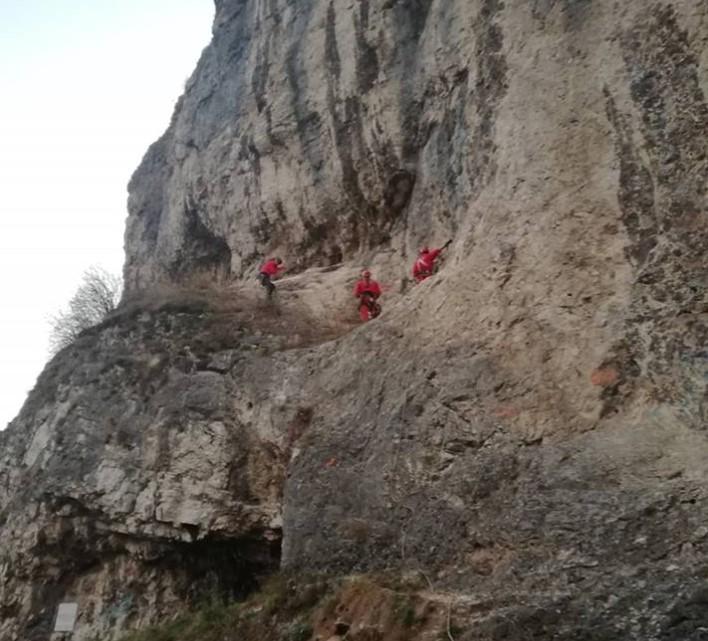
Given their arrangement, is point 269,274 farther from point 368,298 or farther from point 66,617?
point 66,617

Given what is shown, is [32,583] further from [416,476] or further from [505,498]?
[505,498]

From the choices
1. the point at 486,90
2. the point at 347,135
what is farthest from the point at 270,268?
the point at 486,90

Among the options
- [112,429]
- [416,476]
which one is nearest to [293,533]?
[416,476]

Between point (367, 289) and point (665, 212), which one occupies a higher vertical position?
point (367, 289)

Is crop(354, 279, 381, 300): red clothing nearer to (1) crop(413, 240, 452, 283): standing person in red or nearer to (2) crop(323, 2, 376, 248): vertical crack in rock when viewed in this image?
(1) crop(413, 240, 452, 283): standing person in red

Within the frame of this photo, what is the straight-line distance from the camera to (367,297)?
48.6ft

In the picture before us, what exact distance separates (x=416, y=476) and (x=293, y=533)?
6.86 feet

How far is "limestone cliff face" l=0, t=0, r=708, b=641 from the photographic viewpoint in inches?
295

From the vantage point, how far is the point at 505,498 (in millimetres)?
8141

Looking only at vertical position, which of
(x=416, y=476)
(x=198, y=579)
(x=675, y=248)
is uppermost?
(x=675, y=248)

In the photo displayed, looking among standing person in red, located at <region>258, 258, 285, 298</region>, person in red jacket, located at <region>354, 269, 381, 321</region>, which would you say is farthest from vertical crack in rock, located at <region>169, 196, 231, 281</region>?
person in red jacket, located at <region>354, 269, 381, 321</region>

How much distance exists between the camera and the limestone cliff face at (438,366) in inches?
295

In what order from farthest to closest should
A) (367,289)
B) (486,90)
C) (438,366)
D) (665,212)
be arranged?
(367,289) → (486,90) → (438,366) → (665,212)

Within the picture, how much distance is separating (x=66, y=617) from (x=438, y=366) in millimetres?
7826
